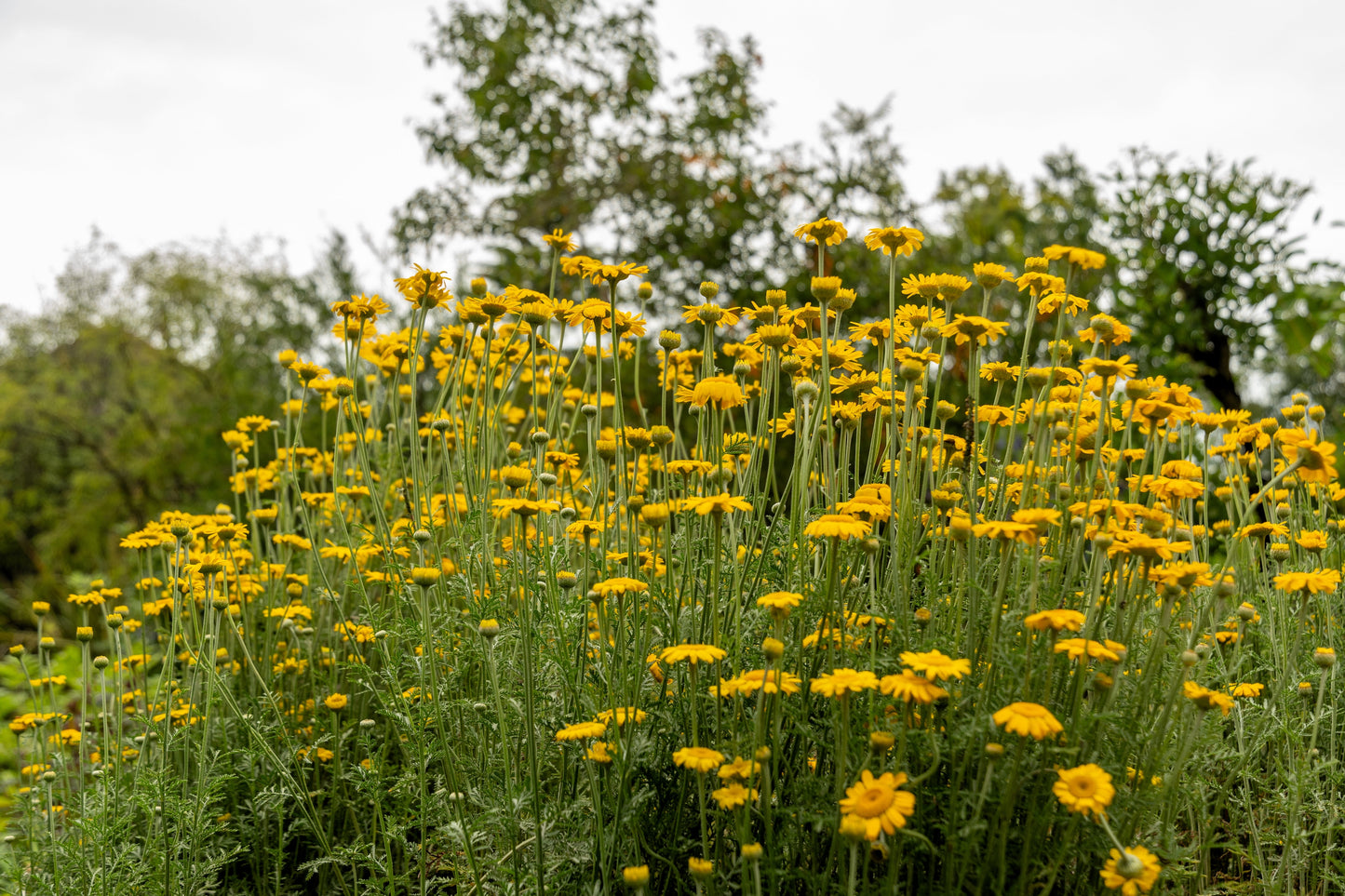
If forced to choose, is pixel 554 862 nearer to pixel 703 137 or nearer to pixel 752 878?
pixel 752 878

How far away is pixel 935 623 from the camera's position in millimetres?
1842

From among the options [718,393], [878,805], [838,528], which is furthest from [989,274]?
[878,805]

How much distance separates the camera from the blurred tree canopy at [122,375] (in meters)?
12.0

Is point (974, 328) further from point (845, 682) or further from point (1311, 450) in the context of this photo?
point (845, 682)

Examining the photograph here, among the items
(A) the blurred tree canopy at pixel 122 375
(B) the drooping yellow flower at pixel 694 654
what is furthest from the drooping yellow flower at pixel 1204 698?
(A) the blurred tree canopy at pixel 122 375

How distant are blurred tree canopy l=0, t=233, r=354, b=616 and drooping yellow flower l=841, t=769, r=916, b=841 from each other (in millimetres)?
10787

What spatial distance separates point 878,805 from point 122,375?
1738 centimetres

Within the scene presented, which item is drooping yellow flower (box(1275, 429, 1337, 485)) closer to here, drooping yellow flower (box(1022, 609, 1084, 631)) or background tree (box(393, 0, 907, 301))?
drooping yellow flower (box(1022, 609, 1084, 631))

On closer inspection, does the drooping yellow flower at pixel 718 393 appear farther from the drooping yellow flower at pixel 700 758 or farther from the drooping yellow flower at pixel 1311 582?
the drooping yellow flower at pixel 1311 582

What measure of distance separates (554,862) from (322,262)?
12214 millimetres

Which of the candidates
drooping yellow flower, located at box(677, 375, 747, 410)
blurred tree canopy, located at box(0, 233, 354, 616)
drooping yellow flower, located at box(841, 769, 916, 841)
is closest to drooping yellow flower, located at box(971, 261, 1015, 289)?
drooping yellow flower, located at box(677, 375, 747, 410)

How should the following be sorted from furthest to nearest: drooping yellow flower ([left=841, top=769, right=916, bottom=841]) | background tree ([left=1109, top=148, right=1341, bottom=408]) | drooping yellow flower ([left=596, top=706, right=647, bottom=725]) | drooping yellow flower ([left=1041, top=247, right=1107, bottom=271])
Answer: background tree ([left=1109, top=148, right=1341, bottom=408]) < drooping yellow flower ([left=1041, top=247, right=1107, bottom=271]) < drooping yellow flower ([left=596, top=706, right=647, bottom=725]) < drooping yellow flower ([left=841, top=769, right=916, bottom=841])

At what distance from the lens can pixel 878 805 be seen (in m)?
1.40

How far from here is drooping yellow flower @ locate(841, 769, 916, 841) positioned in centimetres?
138
